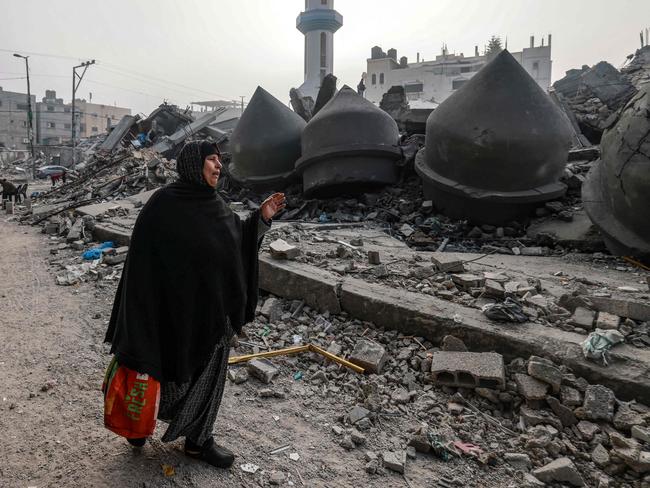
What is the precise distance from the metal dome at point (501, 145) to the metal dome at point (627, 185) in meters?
0.86

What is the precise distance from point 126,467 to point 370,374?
159cm

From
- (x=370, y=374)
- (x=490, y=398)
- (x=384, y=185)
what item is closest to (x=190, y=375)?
(x=370, y=374)

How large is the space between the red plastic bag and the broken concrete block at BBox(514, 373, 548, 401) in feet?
6.70

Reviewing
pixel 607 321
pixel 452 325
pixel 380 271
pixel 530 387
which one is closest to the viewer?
pixel 530 387

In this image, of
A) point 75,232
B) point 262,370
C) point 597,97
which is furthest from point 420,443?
point 597,97

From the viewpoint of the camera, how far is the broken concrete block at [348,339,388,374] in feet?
10.2

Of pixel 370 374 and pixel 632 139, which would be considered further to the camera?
pixel 632 139

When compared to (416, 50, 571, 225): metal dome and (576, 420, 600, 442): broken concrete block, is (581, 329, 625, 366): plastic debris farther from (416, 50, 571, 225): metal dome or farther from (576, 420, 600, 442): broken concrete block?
(416, 50, 571, 225): metal dome

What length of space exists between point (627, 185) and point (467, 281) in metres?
2.50

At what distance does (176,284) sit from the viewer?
196 centimetres

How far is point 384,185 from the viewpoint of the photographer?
327 inches

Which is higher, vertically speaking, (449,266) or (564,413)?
(449,266)

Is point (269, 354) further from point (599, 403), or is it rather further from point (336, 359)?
point (599, 403)

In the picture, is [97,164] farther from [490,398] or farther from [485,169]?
[490,398]
